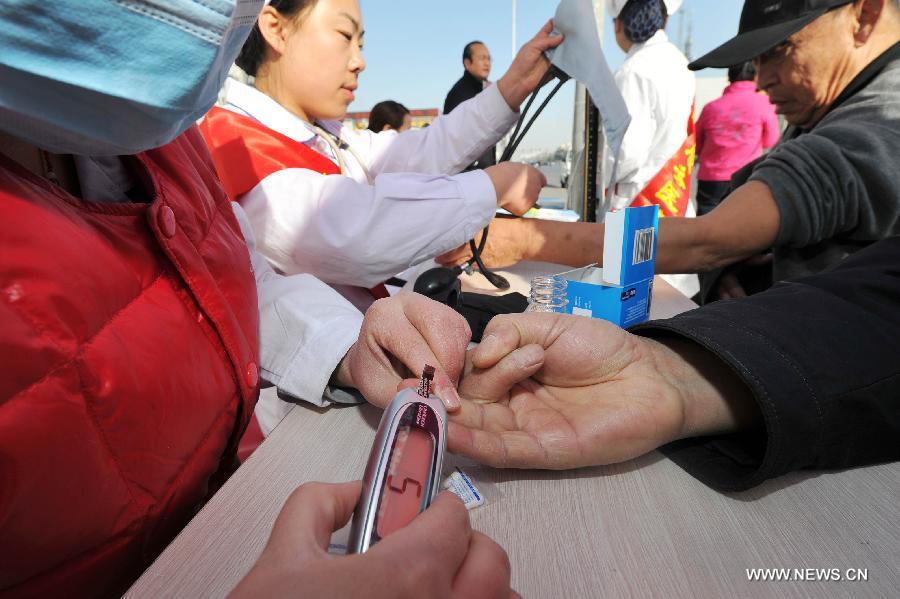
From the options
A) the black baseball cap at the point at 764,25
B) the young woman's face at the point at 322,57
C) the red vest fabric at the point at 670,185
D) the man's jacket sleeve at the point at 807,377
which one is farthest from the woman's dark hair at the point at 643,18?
the man's jacket sleeve at the point at 807,377

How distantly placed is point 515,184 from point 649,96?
1343mm

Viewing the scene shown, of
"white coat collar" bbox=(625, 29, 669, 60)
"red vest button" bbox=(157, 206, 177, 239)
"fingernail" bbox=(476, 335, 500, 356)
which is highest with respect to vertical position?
"white coat collar" bbox=(625, 29, 669, 60)

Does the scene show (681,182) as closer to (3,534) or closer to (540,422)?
(540,422)

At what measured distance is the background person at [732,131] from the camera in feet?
10.4

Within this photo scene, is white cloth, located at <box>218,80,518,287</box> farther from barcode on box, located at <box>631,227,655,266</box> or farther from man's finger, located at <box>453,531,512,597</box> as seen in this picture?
man's finger, located at <box>453,531,512,597</box>

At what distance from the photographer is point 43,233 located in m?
0.38

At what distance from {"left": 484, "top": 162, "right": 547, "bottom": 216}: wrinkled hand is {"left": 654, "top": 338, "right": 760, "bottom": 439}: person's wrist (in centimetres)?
61

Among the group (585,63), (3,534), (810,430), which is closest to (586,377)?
(810,430)

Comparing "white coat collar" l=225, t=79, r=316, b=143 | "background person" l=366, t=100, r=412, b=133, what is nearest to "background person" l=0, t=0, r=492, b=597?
"white coat collar" l=225, t=79, r=316, b=143

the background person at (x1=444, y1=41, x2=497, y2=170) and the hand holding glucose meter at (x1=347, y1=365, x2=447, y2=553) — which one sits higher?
the background person at (x1=444, y1=41, x2=497, y2=170)

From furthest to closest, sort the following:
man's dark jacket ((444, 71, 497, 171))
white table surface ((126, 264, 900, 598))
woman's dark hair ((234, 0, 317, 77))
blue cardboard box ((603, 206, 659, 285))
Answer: man's dark jacket ((444, 71, 497, 171)) → woman's dark hair ((234, 0, 317, 77)) → blue cardboard box ((603, 206, 659, 285)) → white table surface ((126, 264, 900, 598))

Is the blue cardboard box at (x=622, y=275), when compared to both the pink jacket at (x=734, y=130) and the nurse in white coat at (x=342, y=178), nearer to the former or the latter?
the nurse in white coat at (x=342, y=178)

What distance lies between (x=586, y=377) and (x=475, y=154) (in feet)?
3.95

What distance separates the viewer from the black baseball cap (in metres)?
1.07
